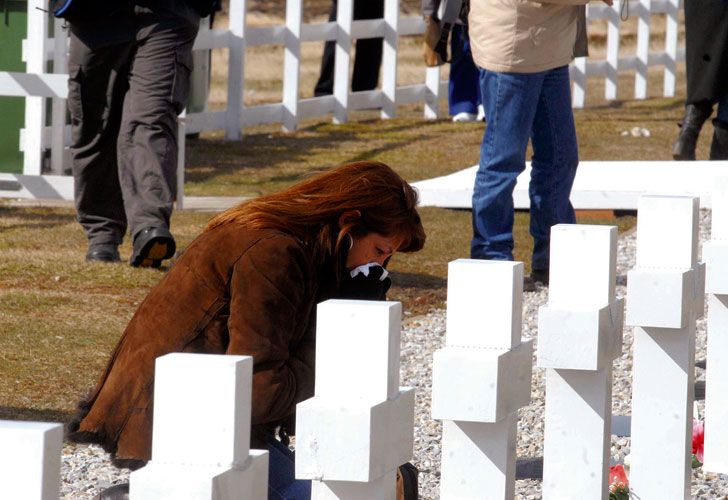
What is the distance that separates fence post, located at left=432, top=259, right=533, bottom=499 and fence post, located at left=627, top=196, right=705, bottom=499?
59 cm

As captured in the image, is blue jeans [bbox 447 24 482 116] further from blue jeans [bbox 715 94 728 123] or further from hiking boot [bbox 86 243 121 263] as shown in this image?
hiking boot [bbox 86 243 121 263]

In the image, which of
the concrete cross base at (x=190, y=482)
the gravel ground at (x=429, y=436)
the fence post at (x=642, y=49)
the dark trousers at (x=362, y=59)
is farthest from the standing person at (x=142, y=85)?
the fence post at (x=642, y=49)

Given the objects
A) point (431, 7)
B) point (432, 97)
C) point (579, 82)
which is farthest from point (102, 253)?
point (579, 82)

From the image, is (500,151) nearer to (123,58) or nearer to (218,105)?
(123,58)

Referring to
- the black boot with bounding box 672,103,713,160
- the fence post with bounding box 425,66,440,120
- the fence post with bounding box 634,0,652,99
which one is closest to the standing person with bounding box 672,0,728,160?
the black boot with bounding box 672,103,713,160

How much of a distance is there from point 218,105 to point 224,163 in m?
4.83

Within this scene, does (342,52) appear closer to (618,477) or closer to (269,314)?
(618,477)

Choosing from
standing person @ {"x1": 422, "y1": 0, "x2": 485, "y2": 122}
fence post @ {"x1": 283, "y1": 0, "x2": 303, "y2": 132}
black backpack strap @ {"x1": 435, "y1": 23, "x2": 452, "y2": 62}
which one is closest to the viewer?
black backpack strap @ {"x1": 435, "y1": 23, "x2": 452, "y2": 62}

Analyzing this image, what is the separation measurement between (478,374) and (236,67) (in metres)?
9.41

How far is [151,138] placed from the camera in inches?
230

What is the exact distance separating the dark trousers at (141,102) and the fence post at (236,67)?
16.8 ft

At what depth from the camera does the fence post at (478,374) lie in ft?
6.88

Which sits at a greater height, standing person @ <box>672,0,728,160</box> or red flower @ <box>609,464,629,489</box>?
standing person @ <box>672,0,728,160</box>

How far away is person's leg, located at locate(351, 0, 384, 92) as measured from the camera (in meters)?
13.4
